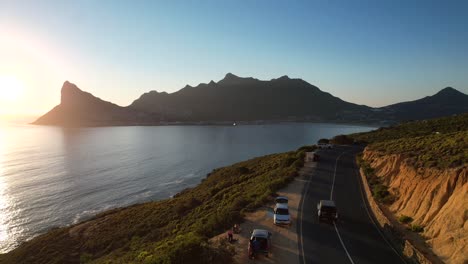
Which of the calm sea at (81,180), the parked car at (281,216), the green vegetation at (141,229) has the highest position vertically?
the parked car at (281,216)

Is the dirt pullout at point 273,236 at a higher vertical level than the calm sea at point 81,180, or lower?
higher

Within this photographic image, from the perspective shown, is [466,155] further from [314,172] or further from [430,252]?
[314,172]

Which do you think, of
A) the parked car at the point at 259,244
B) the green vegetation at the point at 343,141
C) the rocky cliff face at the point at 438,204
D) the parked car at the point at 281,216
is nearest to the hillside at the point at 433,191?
the rocky cliff face at the point at 438,204

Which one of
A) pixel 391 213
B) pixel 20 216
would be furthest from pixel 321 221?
pixel 20 216

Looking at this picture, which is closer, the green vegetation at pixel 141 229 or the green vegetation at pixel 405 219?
the green vegetation at pixel 405 219

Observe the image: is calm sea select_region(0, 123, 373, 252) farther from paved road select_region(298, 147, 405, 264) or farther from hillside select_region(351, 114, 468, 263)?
hillside select_region(351, 114, 468, 263)

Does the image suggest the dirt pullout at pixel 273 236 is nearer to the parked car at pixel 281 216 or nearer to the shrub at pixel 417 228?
the parked car at pixel 281 216

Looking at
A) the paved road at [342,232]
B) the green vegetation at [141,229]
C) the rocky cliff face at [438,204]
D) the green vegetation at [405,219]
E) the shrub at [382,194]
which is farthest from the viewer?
the shrub at [382,194]
